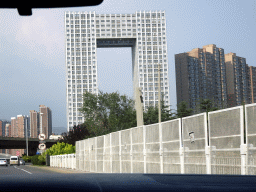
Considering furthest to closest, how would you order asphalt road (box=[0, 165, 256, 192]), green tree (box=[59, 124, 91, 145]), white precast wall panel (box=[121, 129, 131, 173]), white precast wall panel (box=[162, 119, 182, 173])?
green tree (box=[59, 124, 91, 145]) → white precast wall panel (box=[121, 129, 131, 173]) → white precast wall panel (box=[162, 119, 182, 173]) → asphalt road (box=[0, 165, 256, 192])

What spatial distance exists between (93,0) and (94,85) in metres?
177

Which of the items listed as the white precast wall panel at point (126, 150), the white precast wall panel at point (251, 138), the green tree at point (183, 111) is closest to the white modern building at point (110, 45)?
the green tree at point (183, 111)

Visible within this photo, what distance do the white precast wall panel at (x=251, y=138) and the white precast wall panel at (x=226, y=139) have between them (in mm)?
387

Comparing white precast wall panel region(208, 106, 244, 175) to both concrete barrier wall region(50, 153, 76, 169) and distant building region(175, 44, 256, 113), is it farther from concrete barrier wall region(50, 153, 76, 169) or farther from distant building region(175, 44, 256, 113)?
distant building region(175, 44, 256, 113)

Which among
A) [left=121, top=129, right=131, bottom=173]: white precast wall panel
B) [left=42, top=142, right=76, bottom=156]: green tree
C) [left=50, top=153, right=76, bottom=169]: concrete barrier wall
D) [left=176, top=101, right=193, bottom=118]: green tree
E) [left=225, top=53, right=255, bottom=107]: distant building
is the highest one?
[left=225, top=53, right=255, bottom=107]: distant building

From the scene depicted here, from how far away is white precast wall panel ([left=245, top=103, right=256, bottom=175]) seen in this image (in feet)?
34.7

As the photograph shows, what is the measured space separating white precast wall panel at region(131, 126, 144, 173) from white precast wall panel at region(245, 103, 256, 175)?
29.4 ft

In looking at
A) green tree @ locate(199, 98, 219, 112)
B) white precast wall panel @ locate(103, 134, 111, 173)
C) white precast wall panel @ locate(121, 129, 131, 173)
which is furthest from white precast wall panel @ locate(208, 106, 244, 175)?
green tree @ locate(199, 98, 219, 112)

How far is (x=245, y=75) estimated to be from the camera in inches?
6570

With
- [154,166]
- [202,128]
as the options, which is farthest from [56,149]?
[202,128]

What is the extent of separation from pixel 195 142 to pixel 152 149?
4.35 metres

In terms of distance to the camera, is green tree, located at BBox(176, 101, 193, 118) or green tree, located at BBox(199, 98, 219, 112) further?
green tree, located at BBox(176, 101, 193, 118)

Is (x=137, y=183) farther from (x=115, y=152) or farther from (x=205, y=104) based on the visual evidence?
(x=205, y=104)

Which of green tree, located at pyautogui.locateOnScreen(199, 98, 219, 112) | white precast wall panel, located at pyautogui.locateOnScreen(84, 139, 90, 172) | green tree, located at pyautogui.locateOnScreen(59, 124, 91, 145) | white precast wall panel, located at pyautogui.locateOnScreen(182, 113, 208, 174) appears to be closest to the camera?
white precast wall panel, located at pyautogui.locateOnScreen(182, 113, 208, 174)
